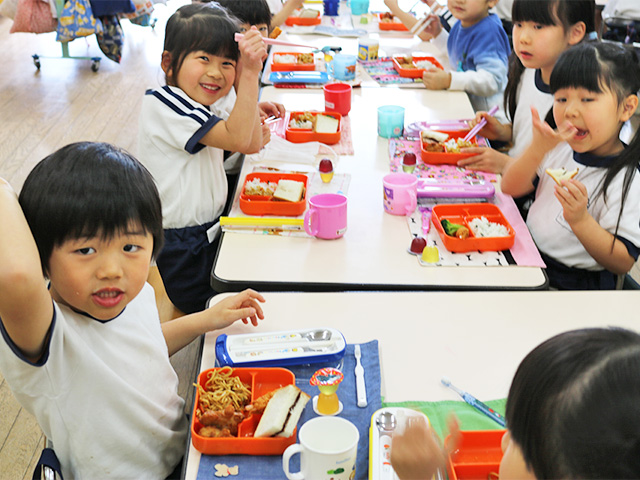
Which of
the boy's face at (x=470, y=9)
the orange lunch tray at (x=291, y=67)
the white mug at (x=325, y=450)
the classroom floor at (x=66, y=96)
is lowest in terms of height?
the classroom floor at (x=66, y=96)

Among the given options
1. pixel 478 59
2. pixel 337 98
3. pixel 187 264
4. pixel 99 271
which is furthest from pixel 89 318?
pixel 478 59

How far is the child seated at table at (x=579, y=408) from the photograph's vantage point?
64cm

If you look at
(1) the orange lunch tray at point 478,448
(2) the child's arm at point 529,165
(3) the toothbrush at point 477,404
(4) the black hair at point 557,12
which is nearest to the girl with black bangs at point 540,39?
(4) the black hair at point 557,12

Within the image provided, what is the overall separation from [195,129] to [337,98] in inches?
28.9

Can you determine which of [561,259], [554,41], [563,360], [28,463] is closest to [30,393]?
[563,360]

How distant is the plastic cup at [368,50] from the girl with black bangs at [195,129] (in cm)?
121

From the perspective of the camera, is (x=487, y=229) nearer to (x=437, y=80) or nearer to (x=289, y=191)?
Result: (x=289, y=191)

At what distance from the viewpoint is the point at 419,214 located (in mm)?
1774

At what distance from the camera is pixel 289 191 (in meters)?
1.77

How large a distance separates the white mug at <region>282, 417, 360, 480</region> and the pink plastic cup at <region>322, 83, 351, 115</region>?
5.27 feet

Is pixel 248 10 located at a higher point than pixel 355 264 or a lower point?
higher

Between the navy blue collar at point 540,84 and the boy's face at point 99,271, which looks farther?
the navy blue collar at point 540,84

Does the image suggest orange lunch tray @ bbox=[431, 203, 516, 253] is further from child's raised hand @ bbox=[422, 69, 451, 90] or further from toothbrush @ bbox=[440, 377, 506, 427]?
child's raised hand @ bbox=[422, 69, 451, 90]

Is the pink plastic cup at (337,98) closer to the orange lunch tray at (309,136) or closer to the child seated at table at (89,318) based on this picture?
the orange lunch tray at (309,136)
